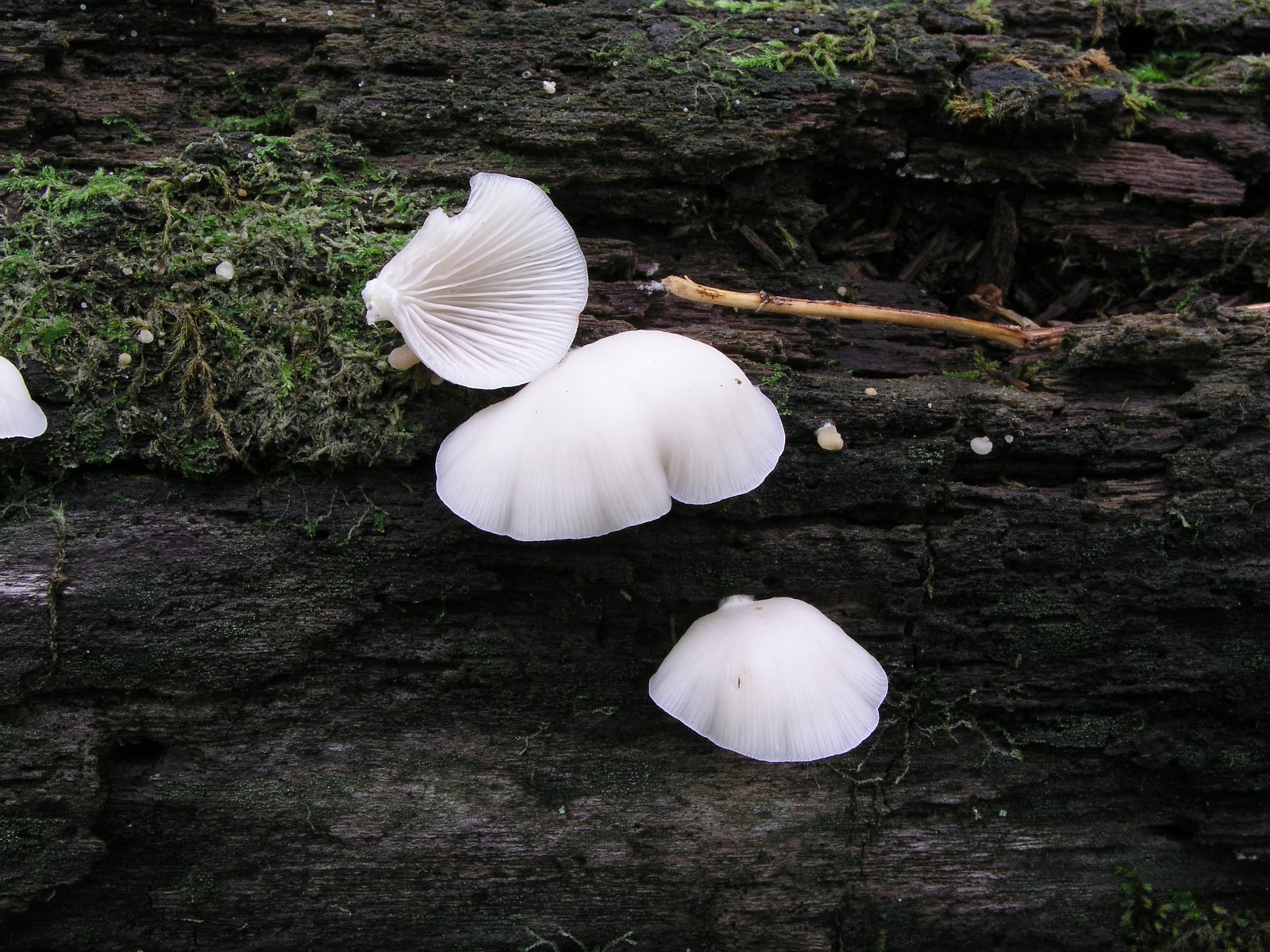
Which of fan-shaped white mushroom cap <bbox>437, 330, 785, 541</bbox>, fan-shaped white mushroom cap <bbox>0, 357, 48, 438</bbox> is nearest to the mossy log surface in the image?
fan-shaped white mushroom cap <bbox>0, 357, 48, 438</bbox>

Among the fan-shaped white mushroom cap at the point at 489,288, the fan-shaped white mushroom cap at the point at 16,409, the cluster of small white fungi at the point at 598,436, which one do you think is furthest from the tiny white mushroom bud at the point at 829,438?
the fan-shaped white mushroom cap at the point at 16,409

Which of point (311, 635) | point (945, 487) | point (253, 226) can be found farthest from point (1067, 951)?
point (253, 226)

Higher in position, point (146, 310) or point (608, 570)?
point (146, 310)

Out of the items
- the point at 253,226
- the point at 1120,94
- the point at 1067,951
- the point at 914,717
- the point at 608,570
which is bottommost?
the point at 1067,951

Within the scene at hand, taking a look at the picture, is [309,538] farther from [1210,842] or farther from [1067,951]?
[1210,842]

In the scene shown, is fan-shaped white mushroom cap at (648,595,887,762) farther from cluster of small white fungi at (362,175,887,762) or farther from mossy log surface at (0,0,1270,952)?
mossy log surface at (0,0,1270,952)

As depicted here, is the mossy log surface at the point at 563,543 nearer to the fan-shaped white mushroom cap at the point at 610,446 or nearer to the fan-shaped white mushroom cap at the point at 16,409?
the fan-shaped white mushroom cap at the point at 16,409

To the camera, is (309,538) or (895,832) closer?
(309,538)
